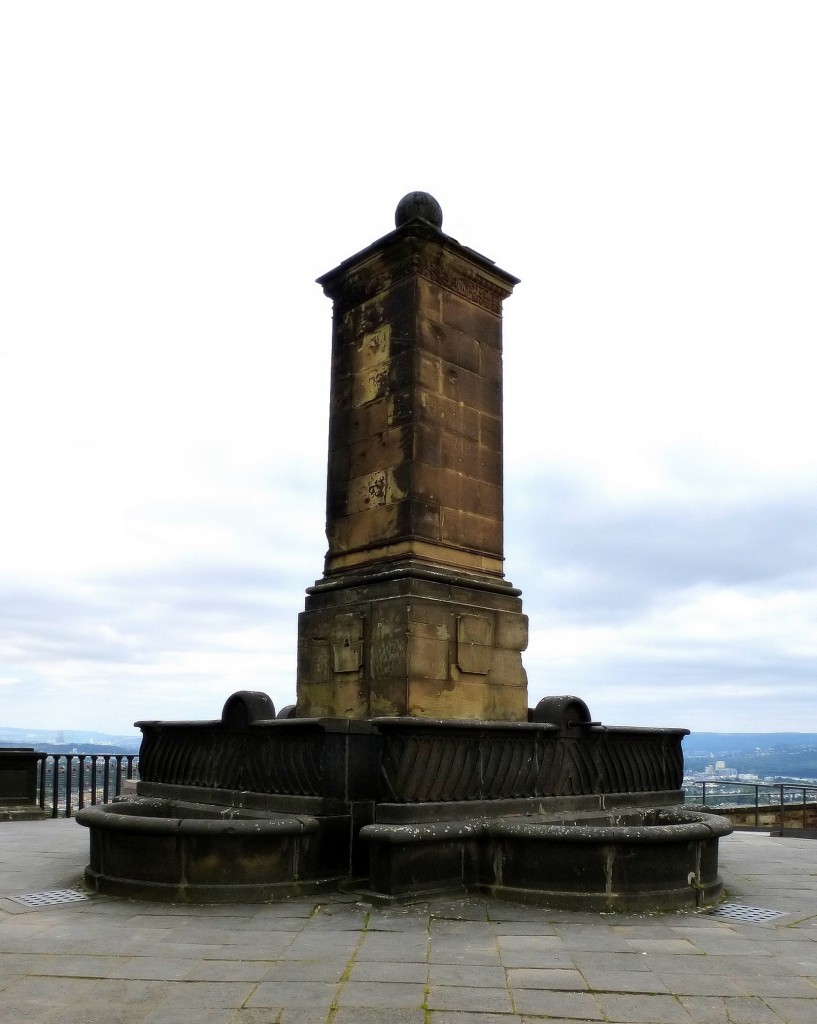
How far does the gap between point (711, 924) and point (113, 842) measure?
4441 mm

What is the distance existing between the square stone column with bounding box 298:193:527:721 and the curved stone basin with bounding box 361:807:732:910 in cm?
142

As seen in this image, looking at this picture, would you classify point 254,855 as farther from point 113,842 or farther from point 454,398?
point 454,398

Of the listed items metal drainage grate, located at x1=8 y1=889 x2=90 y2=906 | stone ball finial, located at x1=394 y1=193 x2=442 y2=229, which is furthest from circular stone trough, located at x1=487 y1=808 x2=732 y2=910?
stone ball finial, located at x1=394 y1=193 x2=442 y2=229

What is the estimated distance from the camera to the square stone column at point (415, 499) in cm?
830

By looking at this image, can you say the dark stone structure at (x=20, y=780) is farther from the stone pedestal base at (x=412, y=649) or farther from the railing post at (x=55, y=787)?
the stone pedestal base at (x=412, y=649)

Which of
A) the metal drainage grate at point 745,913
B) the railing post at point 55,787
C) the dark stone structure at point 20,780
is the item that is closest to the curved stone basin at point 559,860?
the metal drainage grate at point 745,913

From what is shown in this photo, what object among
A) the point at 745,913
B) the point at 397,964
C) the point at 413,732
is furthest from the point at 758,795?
the point at 397,964

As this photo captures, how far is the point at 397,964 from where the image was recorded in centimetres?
495

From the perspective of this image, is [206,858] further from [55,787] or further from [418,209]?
[55,787]

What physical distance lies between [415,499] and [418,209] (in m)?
3.11

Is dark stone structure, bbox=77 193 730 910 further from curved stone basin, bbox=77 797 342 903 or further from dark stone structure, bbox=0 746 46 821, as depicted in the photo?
dark stone structure, bbox=0 746 46 821

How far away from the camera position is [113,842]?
7004mm

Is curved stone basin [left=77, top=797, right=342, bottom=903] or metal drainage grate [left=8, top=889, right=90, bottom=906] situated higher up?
curved stone basin [left=77, top=797, right=342, bottom=903]

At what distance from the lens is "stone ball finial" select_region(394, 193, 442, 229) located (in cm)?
938
